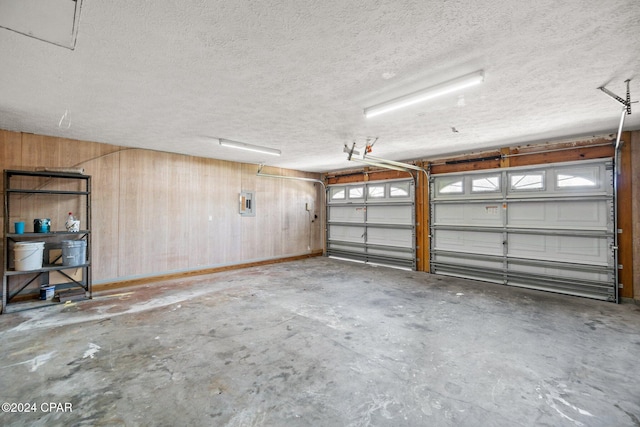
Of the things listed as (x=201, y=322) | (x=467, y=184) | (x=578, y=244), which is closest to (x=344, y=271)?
(x=467, y=184)

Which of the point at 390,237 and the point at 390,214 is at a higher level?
the point at 390,214

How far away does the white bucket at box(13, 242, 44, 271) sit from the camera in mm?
3777

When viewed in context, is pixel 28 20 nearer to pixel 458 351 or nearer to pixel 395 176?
pixel 458 351

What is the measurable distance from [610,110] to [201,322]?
5628 mm

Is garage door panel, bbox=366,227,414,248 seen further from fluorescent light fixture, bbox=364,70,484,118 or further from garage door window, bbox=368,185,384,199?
fluorescent light fixture, bbox=364,70,484,118

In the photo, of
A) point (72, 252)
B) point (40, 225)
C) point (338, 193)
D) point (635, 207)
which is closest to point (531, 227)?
point (635, 207)

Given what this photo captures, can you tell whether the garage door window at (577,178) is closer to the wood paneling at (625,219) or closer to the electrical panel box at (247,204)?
the wood paneling at (625,219)

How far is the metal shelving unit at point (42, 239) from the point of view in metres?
3.83

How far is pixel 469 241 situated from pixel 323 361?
15.0ft

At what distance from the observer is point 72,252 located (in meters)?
4.16

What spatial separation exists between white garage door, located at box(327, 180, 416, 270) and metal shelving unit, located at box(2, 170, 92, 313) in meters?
5.89

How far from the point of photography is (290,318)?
3.62 m

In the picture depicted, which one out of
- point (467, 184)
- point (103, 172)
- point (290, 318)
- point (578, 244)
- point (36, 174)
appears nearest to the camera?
point (290, 318)

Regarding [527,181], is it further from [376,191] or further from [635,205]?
[376,191]
